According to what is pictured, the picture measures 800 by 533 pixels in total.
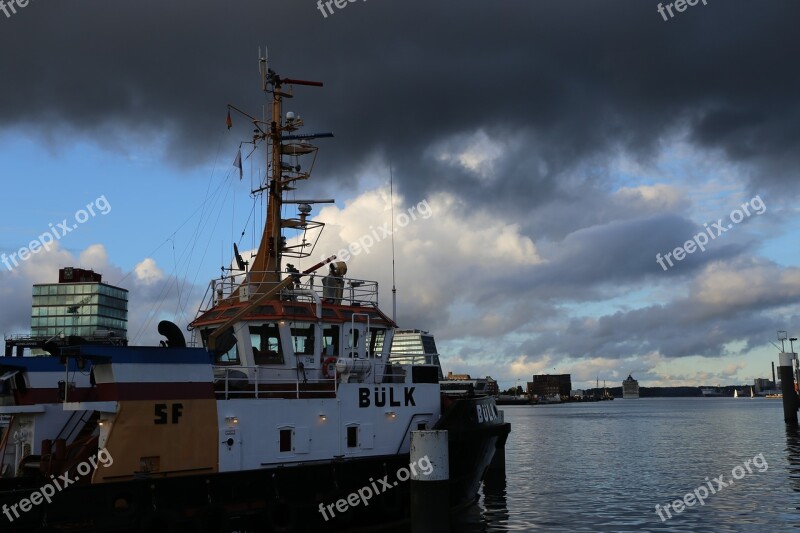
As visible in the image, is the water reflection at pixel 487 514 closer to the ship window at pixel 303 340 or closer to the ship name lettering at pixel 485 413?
the ship name lettering at pixel 485 413

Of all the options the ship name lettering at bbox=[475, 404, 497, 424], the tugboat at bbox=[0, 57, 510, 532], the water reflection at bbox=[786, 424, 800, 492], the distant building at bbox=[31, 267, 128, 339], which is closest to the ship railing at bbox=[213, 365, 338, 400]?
the tugboat at bbox=[0, 57, 510, 532]

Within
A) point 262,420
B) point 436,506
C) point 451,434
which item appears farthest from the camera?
point 451,434

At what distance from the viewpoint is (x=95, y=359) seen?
47.0 feet

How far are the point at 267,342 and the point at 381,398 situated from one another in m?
3.30

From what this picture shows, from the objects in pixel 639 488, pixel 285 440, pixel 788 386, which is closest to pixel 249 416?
pixel 285 440

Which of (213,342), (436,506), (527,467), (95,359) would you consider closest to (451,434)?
(436,506)

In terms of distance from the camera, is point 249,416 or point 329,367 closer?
point 249,416

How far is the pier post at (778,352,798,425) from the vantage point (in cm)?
6206

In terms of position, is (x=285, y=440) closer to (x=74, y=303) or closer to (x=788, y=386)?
(x=788, y=386)

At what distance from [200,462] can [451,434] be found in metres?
6.79

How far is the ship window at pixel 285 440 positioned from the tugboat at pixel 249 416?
0.17 feet

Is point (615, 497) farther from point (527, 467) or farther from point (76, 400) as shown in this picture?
point (76, 400)

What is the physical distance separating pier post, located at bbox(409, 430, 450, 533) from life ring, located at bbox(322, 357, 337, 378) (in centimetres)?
425

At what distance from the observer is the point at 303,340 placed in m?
17.8
